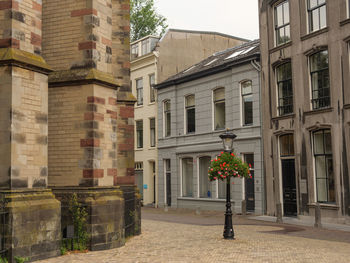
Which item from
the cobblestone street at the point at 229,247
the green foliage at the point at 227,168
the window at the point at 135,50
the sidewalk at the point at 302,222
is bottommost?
the sidewalk at the point at 302,222

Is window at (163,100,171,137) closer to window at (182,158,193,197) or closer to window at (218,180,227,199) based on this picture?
window at (182,158,193,197)

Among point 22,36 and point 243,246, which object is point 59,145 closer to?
point 22,36

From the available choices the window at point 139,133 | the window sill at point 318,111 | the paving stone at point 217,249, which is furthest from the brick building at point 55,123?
the window at point 139,133

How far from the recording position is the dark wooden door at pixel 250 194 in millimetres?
23984

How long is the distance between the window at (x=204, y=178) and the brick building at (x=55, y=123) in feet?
46.4

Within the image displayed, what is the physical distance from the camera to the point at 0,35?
1098 centimetres

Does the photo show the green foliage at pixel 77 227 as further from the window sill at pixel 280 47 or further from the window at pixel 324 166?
the window sill at pixel 280 47

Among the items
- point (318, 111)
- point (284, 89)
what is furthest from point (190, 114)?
point (318, 111)

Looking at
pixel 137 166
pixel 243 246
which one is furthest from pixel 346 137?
Result: pixel 137 166

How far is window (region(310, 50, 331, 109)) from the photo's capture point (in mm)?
19875

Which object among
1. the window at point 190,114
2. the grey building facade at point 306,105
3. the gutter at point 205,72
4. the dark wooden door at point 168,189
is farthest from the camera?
the dark wooden door at point 168,189

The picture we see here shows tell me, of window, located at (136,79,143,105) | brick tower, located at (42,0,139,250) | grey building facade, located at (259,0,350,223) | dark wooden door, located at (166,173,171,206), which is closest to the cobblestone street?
brick tower, located at (42,0,139,250)

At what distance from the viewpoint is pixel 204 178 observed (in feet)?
90.3

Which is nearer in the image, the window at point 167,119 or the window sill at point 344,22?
the window sill at point 344,22
